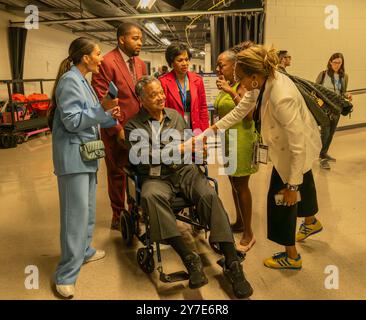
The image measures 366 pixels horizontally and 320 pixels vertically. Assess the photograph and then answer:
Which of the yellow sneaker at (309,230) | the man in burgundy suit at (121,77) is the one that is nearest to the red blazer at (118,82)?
the man in burgundy suit at (121,77)

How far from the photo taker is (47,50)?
980 cm

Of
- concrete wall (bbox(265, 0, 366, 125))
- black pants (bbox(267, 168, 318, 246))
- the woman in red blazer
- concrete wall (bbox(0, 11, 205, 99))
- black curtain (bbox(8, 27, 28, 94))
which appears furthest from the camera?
black curtain (bbox(8, 27, 28, 94))

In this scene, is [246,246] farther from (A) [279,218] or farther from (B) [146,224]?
(B) [146,224]

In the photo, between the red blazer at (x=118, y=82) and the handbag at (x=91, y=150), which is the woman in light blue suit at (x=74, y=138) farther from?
the red blazer at (x=118, y=82)

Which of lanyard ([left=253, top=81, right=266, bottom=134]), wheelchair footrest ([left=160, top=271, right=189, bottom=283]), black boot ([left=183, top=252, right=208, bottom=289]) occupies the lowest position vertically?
wheelchair footrest ([left=160, top=271, right=189, bottom=283])

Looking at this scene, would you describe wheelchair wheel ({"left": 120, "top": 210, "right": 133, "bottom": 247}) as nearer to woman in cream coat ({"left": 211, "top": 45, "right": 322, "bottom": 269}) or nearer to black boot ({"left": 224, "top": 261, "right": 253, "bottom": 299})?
black boot ({"left": 224, "top": 261, "right": 253, "bottom": 299})

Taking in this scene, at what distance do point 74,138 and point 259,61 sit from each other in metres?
1.06

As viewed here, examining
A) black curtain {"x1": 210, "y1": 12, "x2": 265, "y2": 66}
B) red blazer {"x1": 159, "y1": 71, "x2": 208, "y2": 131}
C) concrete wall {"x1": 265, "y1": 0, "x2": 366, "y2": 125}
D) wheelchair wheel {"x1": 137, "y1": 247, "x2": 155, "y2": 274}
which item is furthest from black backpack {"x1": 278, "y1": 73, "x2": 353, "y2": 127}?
concrete wall {"x1": 265, "y1": 0, "x2": 366, "y2": 125}

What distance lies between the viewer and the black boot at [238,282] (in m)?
1.88

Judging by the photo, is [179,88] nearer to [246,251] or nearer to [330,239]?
[246,251]

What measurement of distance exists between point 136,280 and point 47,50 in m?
9.23

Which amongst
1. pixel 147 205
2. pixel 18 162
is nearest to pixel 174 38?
pixel 18 162

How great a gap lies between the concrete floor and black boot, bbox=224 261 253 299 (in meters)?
0.07

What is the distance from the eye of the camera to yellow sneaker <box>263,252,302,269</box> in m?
2.19
